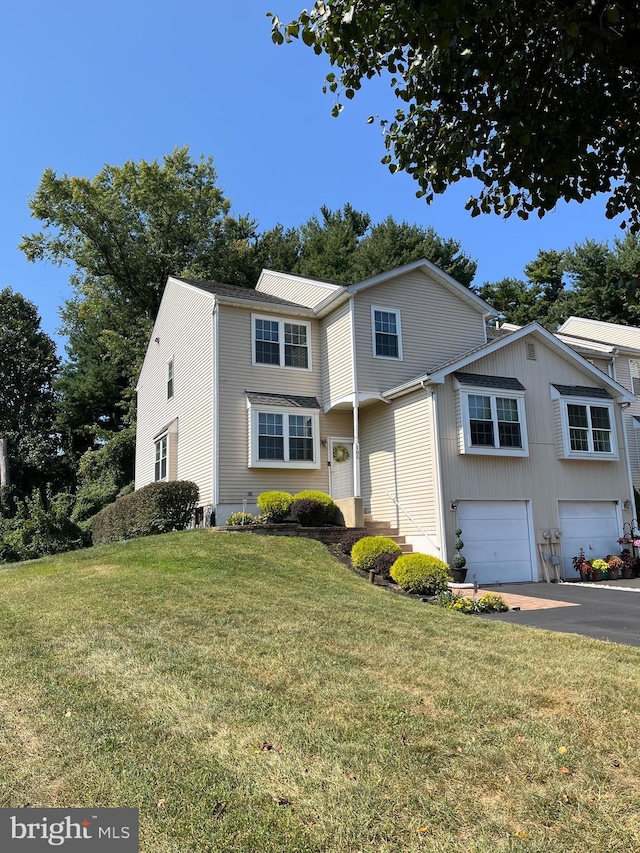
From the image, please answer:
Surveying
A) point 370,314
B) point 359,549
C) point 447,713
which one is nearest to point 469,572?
point 359,549

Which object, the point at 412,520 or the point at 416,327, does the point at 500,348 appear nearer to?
the point at 416,327

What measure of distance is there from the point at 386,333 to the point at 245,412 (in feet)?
15.3

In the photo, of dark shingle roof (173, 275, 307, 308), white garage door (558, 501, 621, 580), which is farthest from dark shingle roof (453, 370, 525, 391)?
dark shingle roof (173, 275, 307, 308)

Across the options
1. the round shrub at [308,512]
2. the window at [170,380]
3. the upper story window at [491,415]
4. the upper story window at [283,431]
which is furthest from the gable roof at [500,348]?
the window at [170,380]

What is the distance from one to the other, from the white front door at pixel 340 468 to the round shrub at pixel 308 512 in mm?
2206

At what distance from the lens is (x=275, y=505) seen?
15.2 meters

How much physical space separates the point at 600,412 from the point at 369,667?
46.1ft

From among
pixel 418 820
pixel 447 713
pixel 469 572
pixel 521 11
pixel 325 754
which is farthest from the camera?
pixel 469 572

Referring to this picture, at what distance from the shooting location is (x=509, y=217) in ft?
22.1

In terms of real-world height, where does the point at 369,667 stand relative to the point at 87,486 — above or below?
below

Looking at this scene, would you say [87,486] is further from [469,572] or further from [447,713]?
[447,713]

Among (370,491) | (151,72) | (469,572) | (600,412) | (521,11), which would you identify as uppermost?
(151,72)

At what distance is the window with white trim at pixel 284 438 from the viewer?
54.3 feet
